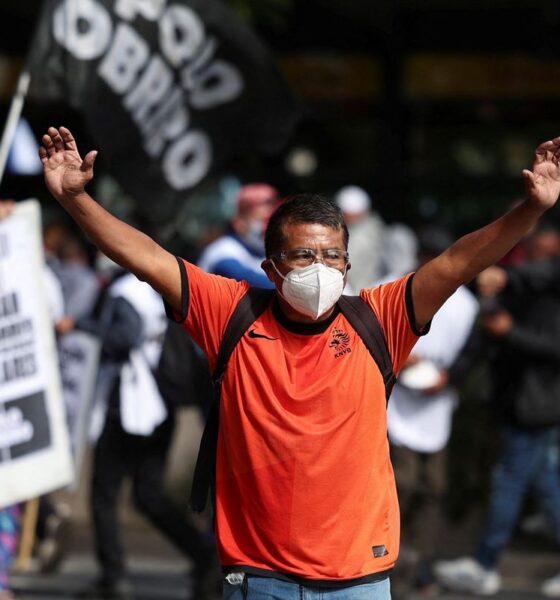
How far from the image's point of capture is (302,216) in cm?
391

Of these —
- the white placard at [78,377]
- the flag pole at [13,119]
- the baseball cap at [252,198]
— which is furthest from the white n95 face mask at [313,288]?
A: the white placard at [78,377]

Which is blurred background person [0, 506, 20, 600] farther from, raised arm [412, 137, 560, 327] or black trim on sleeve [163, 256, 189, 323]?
raised arm [412, 137, 560, 327]

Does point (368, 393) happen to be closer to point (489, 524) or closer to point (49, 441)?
point (49, 441)

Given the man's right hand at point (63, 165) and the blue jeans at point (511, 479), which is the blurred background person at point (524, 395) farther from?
the man's right hand at point (63, 165)

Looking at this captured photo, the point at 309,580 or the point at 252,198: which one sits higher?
the point at 252,198

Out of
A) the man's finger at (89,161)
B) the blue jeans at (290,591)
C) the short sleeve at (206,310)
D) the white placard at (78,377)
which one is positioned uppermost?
the man's finger at (89,161)

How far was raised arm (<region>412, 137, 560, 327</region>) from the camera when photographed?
3.76m

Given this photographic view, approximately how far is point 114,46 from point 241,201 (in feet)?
3.14

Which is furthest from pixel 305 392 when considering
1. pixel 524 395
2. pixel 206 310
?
pixel 524 395

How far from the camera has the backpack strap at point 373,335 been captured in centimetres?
390

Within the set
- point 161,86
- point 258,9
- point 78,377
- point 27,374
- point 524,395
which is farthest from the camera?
point 258,9

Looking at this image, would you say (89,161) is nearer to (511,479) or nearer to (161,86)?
(161,86)

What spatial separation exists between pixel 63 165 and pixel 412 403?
4.08 metres

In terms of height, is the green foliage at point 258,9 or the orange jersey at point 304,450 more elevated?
the green foliage at point 258,9
